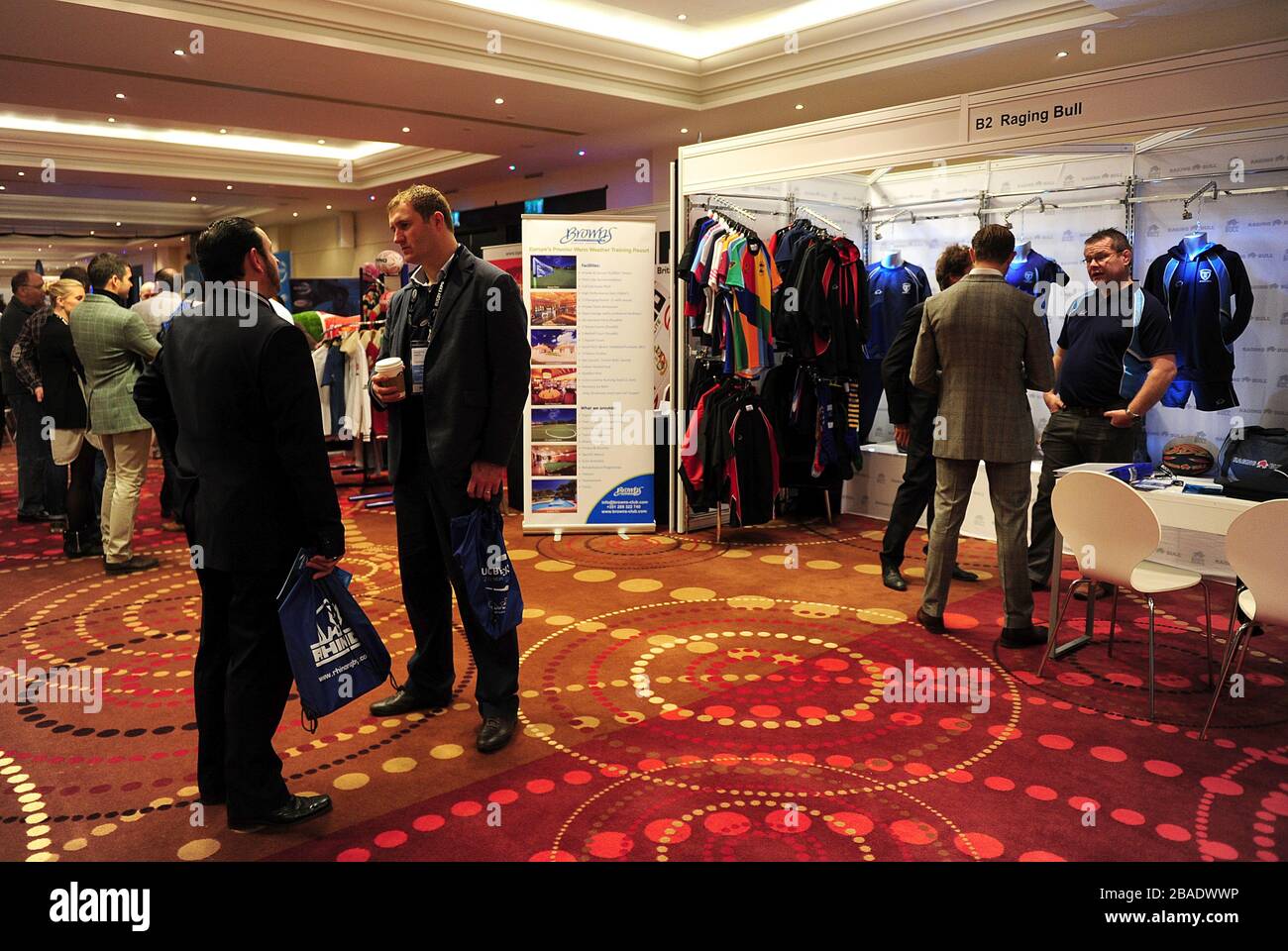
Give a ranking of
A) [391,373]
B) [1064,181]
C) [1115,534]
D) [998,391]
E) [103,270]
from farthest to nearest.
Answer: [1064,181]
[103,270]
[998,391]
[1115,534]
[391,373]

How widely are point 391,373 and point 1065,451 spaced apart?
3.30m

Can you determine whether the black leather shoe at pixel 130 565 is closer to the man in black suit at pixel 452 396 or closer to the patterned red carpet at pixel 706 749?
the patterned red carpet at pixel 706 749

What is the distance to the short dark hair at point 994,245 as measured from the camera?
3879mm

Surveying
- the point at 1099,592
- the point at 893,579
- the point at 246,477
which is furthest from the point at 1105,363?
the point at 246,477

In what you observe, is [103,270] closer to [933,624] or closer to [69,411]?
[69,411]

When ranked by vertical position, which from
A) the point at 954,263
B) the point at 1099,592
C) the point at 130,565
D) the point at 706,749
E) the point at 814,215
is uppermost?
the point at 814,215

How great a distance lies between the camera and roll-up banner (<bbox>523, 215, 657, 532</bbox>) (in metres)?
5.79

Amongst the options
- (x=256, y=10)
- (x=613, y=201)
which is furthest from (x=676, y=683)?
(x=613, y=201)

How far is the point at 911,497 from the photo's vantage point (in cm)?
476

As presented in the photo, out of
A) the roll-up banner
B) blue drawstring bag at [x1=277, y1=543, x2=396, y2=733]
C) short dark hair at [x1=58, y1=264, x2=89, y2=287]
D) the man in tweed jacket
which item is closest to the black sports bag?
the roll-up banner

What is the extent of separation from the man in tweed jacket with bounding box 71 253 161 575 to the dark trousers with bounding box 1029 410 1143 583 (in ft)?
15.2

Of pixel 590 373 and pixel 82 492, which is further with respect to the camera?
pixel 590 373

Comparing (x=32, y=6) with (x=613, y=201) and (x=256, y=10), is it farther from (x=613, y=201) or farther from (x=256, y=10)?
(x=613, y=201)
